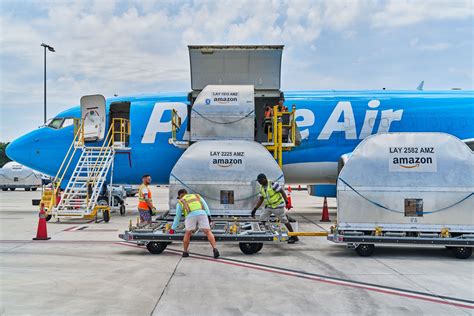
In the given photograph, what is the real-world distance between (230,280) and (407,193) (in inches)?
188

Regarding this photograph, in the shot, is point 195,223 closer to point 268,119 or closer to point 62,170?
point 268,119

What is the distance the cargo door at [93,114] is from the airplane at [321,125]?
3.75ft

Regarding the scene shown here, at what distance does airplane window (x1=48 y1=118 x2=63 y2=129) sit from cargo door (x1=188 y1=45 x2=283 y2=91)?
6035 mm

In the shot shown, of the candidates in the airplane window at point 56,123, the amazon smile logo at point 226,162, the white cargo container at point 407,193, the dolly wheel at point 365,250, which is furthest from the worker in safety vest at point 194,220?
the airplane window at point 56,123

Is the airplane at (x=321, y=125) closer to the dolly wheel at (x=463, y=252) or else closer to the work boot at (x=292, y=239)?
the work boot at (x=292, y=239)

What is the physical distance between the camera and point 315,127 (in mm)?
17625

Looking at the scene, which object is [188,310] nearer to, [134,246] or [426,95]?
[134,246]

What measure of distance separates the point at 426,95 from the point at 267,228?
32.8 ft

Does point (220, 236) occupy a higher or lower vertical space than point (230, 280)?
higher

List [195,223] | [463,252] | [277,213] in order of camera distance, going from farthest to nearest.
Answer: [277,213], [463,252], [195,223]

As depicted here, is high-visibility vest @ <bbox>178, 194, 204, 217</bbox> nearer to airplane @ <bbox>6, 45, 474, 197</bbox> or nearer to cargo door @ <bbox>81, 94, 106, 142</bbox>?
airplane @ <bbox>6, 45, 474, 197</bbox>

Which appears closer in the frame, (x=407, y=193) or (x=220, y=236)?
(x=220, y=236)

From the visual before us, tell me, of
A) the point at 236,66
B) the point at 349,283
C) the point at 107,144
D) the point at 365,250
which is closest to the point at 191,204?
the point at 349,283

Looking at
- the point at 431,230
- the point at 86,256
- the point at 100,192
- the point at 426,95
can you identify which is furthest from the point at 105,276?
the point at 426,95
